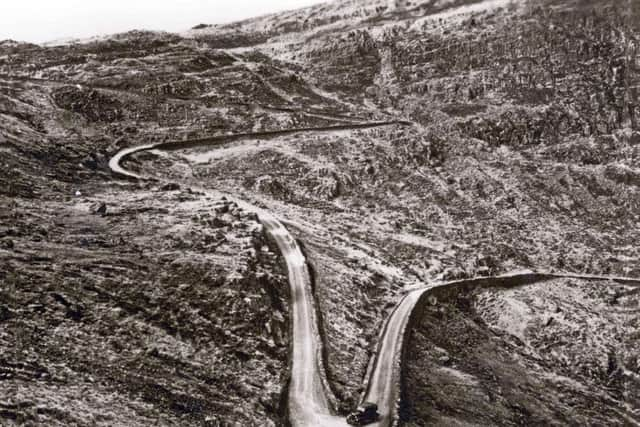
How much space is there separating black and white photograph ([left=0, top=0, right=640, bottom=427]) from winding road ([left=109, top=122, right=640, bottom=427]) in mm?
179

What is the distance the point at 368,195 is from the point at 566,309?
81.6 feet

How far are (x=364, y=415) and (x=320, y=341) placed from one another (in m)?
6.66

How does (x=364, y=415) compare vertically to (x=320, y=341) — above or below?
below

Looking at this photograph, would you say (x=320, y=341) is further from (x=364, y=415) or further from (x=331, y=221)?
(x=331, y=221)

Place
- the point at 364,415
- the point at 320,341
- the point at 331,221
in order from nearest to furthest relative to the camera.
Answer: the point at 364,415 < the point at 320,341 < the point at 331,221

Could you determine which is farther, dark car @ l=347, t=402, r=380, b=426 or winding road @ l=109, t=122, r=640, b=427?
winding road @ l=109, t=122, r=640, b=427

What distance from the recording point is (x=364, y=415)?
77.0 ft

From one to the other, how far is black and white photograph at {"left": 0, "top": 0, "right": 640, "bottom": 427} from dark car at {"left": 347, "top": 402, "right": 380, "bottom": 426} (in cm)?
14

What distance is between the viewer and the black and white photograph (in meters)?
24.6

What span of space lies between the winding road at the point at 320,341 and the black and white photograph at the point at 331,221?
0.59ft

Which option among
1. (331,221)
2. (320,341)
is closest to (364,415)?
(320,341)

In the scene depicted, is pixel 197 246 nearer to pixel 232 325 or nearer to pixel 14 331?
pixel 232 325

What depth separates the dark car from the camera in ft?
76.1

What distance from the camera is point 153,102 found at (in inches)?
2685
